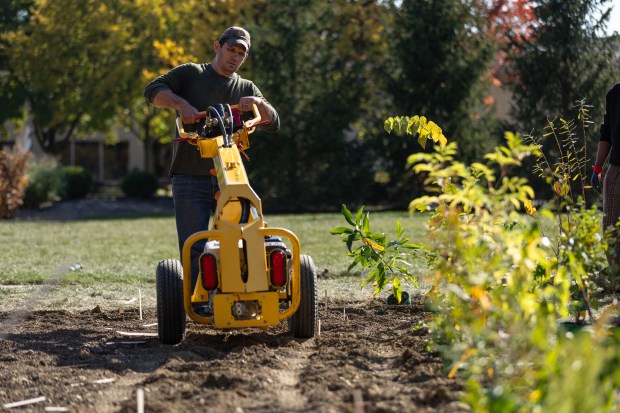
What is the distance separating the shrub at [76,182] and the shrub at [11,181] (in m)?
6.55

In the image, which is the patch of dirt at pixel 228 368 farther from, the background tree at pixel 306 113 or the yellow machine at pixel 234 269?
the background tree at pixel 306 113

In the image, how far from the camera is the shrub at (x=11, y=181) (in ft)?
71.6

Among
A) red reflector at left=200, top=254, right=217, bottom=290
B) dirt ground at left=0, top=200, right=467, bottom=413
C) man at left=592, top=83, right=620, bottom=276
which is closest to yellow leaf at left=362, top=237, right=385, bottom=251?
dirt ground at left=0, top=200, right=467, bottom=413

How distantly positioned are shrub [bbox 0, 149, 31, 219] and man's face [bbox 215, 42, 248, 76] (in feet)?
52.1

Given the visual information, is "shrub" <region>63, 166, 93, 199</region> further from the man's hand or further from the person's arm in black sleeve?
the man's hand

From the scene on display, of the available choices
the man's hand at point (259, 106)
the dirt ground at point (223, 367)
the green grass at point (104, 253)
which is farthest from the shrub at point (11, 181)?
the man's hand at point (259, 106)

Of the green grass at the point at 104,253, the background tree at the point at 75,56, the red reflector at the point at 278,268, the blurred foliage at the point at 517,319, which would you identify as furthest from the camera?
the background tree at the point at 75,56

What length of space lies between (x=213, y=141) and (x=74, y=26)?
85.0ft

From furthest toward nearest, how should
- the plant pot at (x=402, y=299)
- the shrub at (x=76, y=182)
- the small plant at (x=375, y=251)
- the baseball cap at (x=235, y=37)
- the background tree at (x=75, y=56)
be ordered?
1. the background tree at (x=75, y=56)
2. the shrub at (x=76, y=182)
3. the plant pot at (x=402, y=299)
4. the small plant at (x=375, y=251)
5. the baseball cap at (x=235, y=37)

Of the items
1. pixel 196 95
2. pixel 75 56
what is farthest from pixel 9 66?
pixel 196 95

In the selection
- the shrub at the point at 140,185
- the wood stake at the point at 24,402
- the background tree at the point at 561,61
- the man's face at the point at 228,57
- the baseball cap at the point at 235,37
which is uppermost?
the background tree at the point at 561,61

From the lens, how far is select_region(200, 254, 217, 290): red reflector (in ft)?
18.5

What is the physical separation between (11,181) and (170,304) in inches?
683

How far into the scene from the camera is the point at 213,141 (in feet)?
20.4
